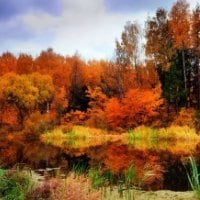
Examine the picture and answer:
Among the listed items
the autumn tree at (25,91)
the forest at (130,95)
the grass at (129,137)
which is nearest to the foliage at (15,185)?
the grass at (129,137)

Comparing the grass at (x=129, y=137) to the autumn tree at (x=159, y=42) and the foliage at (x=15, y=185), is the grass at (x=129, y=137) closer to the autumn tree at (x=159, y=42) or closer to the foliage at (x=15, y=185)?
the autumn tree at (x=159, y=42)

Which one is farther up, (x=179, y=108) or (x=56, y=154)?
(x=179, y=108)

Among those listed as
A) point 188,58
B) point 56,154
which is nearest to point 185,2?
point 188,58

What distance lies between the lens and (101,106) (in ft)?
176

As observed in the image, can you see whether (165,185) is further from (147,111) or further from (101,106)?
(101,106)

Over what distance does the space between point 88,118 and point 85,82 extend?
1045 cm

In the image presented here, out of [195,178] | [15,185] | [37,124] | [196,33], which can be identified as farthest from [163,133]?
[195,178]

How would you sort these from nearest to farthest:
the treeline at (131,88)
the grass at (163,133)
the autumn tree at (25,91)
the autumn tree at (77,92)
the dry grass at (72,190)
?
the dry grass at (72,190)
the grass at (163,133)
the treeline at (131,88)
the autumn tree at (25,91)
the autumn tree at (77,92)

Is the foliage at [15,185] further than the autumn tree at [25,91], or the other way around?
the autumn tree at [25,91]

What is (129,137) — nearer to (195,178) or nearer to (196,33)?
(196,33)

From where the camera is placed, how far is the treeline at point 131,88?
154 feet

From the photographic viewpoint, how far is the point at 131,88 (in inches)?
1978

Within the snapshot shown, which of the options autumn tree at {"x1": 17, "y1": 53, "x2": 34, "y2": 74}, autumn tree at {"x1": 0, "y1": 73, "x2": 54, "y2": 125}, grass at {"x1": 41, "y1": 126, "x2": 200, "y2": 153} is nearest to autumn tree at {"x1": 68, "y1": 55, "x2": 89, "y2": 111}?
autumn tree at {"x1": 0, "y1": 73, "x2": 54, "y2": 125}

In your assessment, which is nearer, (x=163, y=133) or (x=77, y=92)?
(x=163, y=133)
